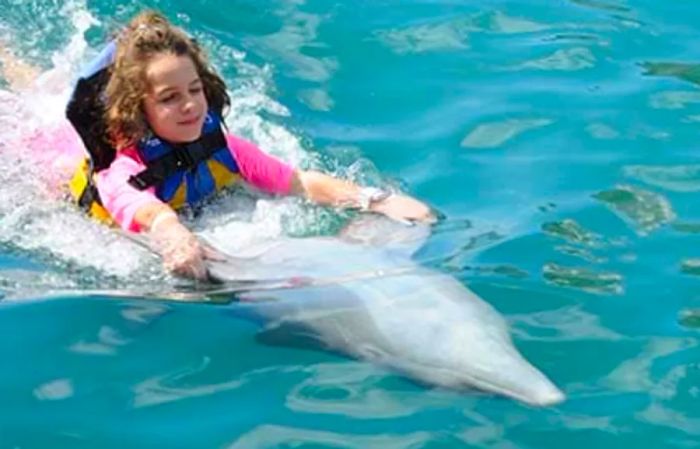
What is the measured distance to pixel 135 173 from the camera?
7.15 metres

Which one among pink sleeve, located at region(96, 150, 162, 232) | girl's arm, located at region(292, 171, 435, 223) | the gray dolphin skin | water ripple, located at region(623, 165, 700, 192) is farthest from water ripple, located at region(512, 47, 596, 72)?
pink sleeve, located at region(96, 150, 162, 232)

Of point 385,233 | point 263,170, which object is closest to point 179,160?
point 263,170

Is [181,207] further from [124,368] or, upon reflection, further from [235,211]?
[124,368]

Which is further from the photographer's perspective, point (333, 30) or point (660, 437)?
point (333, 30)

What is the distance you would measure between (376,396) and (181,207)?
202 cm

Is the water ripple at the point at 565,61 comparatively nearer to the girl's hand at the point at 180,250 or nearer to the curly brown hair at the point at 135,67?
the curly brown hair at the point at 135,67

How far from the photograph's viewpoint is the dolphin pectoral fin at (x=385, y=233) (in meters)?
6.87

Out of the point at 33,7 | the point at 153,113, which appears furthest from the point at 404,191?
the point at 33,7

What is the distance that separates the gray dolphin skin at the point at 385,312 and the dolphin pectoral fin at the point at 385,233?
0.01m

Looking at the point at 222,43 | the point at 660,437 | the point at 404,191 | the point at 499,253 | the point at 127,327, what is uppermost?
the point at 222,43

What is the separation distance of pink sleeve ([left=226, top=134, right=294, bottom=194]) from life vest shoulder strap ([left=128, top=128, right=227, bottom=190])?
0.16 meters

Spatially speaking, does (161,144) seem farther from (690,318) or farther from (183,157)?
(690,318)

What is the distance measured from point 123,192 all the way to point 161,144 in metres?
0.34

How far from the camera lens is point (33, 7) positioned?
10406mm
